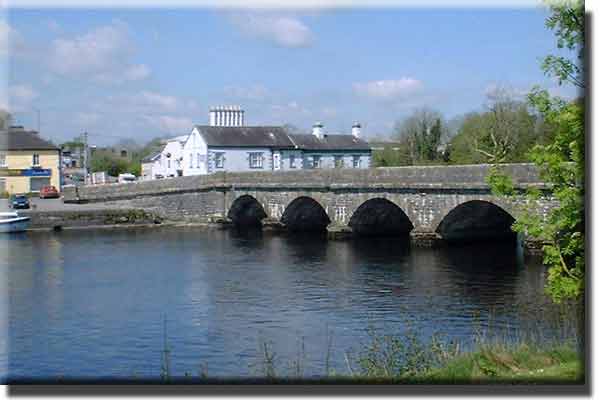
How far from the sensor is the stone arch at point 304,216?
3562cm

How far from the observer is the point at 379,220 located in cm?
3288

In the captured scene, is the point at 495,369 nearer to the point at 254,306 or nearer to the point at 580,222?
the point at 580,222

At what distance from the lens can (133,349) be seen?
1369 centimetres

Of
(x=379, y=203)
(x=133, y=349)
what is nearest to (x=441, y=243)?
(x=379, y=203)

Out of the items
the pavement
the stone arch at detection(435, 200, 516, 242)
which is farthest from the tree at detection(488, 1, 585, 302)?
the pavement

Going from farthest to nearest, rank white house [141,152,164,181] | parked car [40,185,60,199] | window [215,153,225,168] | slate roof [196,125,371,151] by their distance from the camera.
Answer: white house [141,152,164,181] → slate roof [196,125,371,151] → parked car [40,185,60,199] → window [215,153,225,168]

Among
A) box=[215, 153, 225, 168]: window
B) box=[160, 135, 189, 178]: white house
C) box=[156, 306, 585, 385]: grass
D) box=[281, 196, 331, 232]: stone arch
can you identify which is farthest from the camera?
box=[160, 135, 189, 178]: white house

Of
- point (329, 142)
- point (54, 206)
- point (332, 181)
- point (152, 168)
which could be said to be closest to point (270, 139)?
point (329, 142)

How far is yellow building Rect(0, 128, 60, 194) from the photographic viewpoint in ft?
167

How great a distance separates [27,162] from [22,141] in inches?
54.9

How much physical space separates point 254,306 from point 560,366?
32.1 feet

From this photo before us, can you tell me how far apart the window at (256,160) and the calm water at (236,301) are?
67.2 ft

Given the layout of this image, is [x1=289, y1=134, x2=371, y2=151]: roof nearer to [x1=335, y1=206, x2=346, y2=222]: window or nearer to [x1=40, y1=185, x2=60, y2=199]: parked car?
[x1=40, y1=185, x2=60, y2=199]: parked car

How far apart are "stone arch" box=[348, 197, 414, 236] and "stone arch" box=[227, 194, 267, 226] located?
7.75 m
